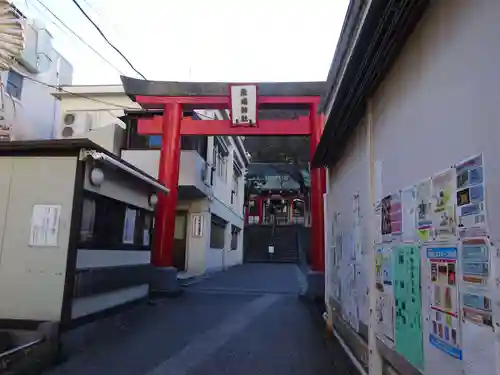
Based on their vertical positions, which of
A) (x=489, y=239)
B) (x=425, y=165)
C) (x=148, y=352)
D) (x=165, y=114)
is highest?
(x=165, y=114)

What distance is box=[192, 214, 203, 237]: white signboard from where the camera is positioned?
1436 cm

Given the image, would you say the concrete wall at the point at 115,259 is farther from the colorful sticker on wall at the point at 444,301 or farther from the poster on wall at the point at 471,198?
the poster on wall at the point at 471,198

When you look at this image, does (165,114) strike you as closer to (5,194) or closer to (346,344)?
(5,194)

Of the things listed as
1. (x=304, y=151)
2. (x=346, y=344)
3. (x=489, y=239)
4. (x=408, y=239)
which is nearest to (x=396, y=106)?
(x=408, y=239)

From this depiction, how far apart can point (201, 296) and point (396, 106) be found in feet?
26.6

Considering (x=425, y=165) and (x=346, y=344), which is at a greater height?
(x=425, y=165)

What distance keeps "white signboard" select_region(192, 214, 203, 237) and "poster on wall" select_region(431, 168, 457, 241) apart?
12.5 meters

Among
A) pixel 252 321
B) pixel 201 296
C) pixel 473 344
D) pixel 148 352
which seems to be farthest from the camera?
pixel 201 296

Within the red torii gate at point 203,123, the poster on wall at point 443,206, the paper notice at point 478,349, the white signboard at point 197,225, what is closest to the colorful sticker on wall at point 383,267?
the poster on wall at point 443,206

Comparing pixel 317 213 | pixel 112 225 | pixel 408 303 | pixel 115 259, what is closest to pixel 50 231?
pixel 112 225

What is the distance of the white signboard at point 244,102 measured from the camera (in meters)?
10.2

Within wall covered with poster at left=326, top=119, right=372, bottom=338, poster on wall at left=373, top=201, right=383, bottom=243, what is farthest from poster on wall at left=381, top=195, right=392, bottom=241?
wall covered with poster at left=326, top=119, right=372, bottom=338

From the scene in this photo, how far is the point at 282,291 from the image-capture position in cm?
1131

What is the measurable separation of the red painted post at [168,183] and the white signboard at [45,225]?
4608mm
